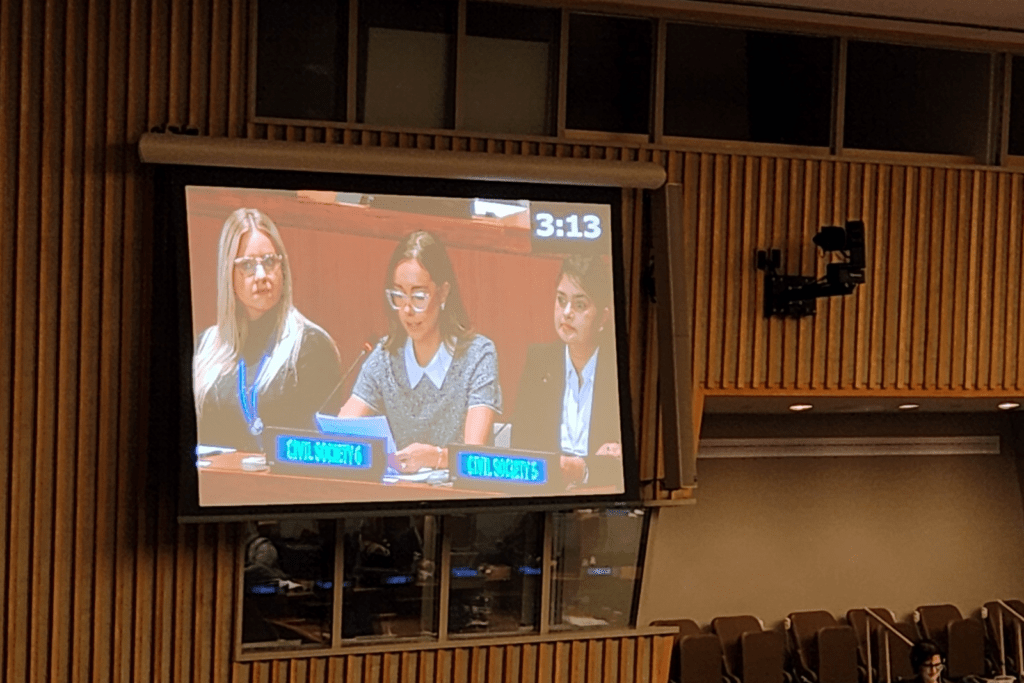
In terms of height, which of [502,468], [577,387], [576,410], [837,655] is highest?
[577,387]

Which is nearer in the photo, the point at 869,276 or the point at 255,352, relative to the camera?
the point at 255,352

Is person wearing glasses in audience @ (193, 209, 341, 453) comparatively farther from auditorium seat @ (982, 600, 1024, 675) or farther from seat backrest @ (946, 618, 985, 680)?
auditorium seat @ (982, 600, 1024, 675)

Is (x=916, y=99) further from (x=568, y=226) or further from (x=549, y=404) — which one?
(x=549, y=404)

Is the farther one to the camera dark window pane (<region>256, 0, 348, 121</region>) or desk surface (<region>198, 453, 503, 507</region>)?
dark window pane (<region>256, 0, 348, 121</region>)

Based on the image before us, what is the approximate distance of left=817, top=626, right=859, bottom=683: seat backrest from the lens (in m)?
9.77

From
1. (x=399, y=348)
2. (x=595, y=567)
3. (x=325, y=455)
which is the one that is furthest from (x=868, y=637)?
(x=325, y=455)

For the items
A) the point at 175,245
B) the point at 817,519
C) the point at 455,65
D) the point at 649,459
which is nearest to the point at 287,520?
the point at 175,245

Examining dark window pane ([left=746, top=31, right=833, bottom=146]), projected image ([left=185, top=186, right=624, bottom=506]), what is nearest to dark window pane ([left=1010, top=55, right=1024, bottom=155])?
dark window pane ([left=746, top=31, right=833, bottom=146])

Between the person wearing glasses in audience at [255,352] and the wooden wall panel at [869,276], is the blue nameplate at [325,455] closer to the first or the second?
the person wearing glasses in audience at [255,352]

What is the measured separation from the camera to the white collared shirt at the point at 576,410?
763 cm

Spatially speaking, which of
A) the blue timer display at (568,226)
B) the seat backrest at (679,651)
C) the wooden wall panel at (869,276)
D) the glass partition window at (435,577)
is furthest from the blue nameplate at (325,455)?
the seat backrest at (679,651)

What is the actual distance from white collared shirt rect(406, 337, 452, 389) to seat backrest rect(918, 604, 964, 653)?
16.8 ft

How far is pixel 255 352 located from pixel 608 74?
8.94 ft

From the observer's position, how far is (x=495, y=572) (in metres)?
7.78
